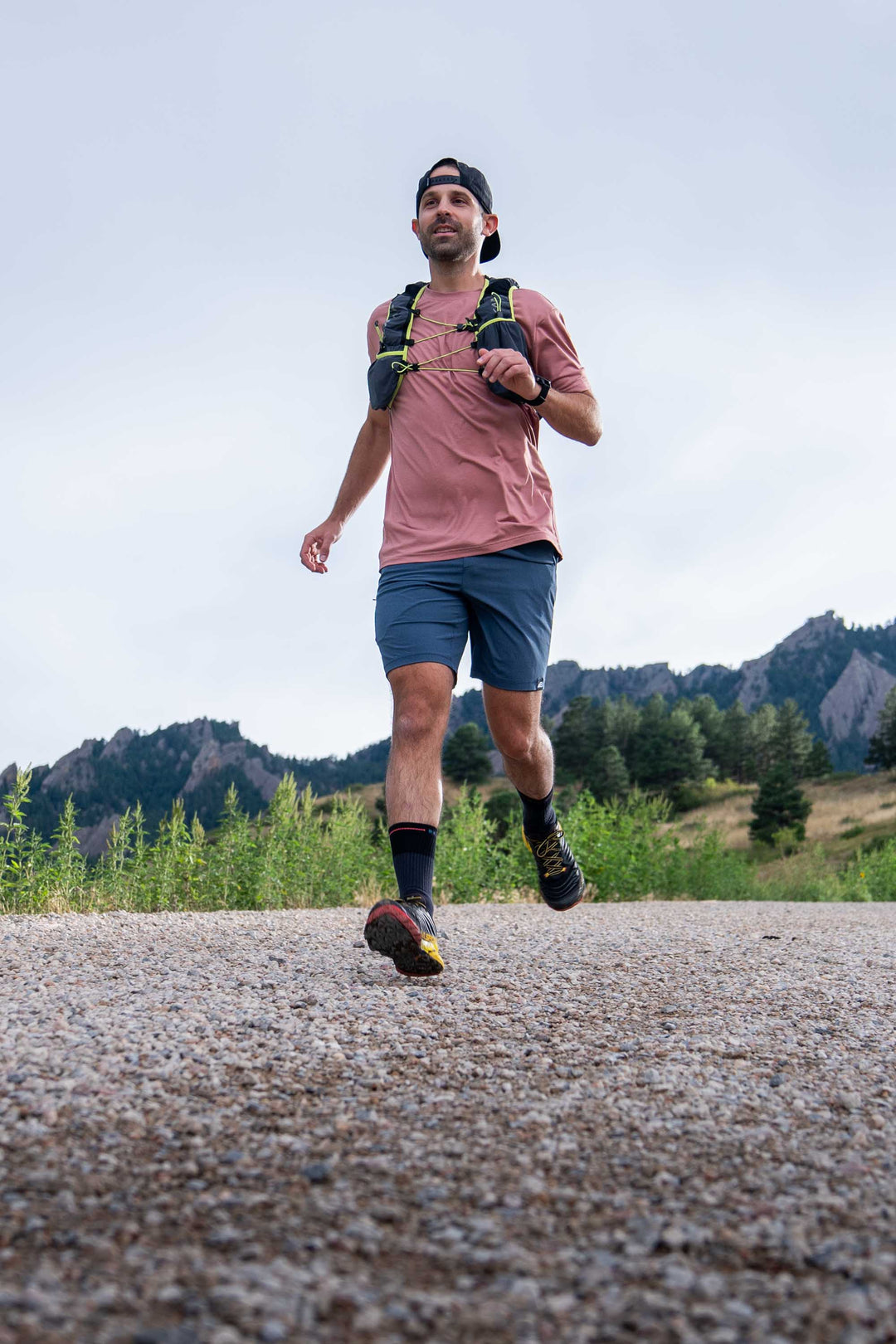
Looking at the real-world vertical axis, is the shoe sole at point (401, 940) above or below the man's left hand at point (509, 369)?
below

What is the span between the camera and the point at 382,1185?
142cm

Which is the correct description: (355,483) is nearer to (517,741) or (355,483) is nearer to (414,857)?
(517,741)

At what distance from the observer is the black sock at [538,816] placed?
396cm

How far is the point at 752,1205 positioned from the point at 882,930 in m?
5.12

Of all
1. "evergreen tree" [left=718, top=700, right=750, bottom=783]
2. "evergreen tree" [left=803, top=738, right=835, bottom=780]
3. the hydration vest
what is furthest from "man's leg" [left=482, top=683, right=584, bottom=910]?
"evergreen tree" [left=718, top=700, right=750, bottom=783]

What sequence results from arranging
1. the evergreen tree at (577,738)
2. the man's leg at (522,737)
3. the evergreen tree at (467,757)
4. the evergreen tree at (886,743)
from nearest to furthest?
the man's leg at (522,737), the evergreen tree at (467,757), the evergreen tree at (886,743), the evergreen tree at (577,738)

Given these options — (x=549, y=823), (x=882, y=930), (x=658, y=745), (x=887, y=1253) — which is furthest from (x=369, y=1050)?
(x=658, y=745)

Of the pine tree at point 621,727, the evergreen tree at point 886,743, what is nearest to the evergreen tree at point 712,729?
the pine tree at point 621,727

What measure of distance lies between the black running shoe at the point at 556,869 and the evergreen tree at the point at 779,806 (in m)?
41.7

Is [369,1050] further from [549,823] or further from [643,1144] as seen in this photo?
[549,823]

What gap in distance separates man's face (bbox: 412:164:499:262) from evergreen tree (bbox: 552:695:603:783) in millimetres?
60425

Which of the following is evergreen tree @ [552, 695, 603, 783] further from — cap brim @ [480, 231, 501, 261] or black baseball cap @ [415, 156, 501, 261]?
black baseball cap @ [415, 156, 501, 261]

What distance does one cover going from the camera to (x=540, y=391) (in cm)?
341

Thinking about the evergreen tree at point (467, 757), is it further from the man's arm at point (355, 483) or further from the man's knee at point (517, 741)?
the man's knee at point (517, 741)
